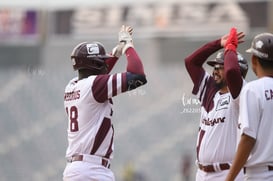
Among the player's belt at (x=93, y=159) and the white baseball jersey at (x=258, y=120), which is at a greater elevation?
the white baseball jersey at (x=258, y=120)

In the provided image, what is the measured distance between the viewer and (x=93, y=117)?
610 centimetres

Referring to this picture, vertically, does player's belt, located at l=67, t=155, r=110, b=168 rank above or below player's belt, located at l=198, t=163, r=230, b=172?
above

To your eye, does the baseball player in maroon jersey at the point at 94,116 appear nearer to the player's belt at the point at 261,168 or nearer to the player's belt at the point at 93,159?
the player's belt at the point at 93,159

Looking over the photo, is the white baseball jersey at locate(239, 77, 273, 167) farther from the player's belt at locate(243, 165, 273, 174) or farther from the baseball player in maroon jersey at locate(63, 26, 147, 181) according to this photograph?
the baseball player in maroon jersey at locate(63, 26, 147, 181)

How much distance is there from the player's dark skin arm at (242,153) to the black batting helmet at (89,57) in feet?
5.46

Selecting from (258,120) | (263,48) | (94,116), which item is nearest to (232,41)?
(263,48)

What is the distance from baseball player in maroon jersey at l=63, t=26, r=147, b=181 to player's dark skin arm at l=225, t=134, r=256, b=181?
126cm

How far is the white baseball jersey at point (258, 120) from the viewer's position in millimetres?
4992

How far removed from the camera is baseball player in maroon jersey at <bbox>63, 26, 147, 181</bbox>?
237 inches

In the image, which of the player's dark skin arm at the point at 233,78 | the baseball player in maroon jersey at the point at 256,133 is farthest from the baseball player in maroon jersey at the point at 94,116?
the baseball player in maroon jersey at the point at 256,133

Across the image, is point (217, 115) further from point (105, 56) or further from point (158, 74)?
point (158, 74)

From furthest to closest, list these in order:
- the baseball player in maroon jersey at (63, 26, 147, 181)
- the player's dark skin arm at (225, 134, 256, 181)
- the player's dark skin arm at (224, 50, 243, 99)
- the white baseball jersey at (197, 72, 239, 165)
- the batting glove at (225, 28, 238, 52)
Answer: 1. the white baseball jersey at (197, 72, 239, 165)
2. the baseball player in maroon jersey at (63, 26, 147, 181)
3. the batting glove at (225, 28, 238, 52)
4. the player's dark skin arm at (224, 50, 243, 99)
5. the player's dark skin arm at (225, 134, 256, 181)

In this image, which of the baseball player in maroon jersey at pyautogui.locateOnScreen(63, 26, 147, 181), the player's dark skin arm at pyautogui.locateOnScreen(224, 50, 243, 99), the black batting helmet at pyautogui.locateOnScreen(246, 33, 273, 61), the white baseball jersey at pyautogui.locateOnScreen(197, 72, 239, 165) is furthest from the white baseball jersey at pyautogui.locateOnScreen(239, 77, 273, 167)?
the baseball player in maroon jersey at pyautogui.locateOnScreen(63, 26, 147, 181)

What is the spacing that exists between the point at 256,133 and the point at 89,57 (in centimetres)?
172
